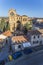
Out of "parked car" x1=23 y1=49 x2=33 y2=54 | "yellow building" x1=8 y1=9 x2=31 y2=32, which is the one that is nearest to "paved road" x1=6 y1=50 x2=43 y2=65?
"parked car" x1=23 y1=49 x2=33 y2=54

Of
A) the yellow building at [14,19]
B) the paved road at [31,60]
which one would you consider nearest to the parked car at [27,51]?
the paved road at [31,60]

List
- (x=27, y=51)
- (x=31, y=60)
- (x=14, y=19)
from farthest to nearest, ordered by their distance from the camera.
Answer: (x=14, y=19) < (x=27, y=51) < (x=31, y=60)

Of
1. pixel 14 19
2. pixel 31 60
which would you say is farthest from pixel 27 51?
pixel 14 19

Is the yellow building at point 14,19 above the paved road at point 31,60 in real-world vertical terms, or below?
above

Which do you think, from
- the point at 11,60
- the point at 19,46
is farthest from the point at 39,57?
the point at 19,46

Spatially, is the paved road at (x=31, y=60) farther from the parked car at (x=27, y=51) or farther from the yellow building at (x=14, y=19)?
the yellow building at (x=14, y=19)

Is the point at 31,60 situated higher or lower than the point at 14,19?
lower

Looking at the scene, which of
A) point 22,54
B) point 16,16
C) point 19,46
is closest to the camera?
point 22,54

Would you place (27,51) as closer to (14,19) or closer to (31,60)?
(31,60)

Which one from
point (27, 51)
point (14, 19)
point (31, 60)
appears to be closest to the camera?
point (31, 60)

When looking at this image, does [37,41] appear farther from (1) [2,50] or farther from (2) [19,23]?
(2) [19,23]

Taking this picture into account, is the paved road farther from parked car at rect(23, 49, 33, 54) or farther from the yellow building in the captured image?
the yellow building
